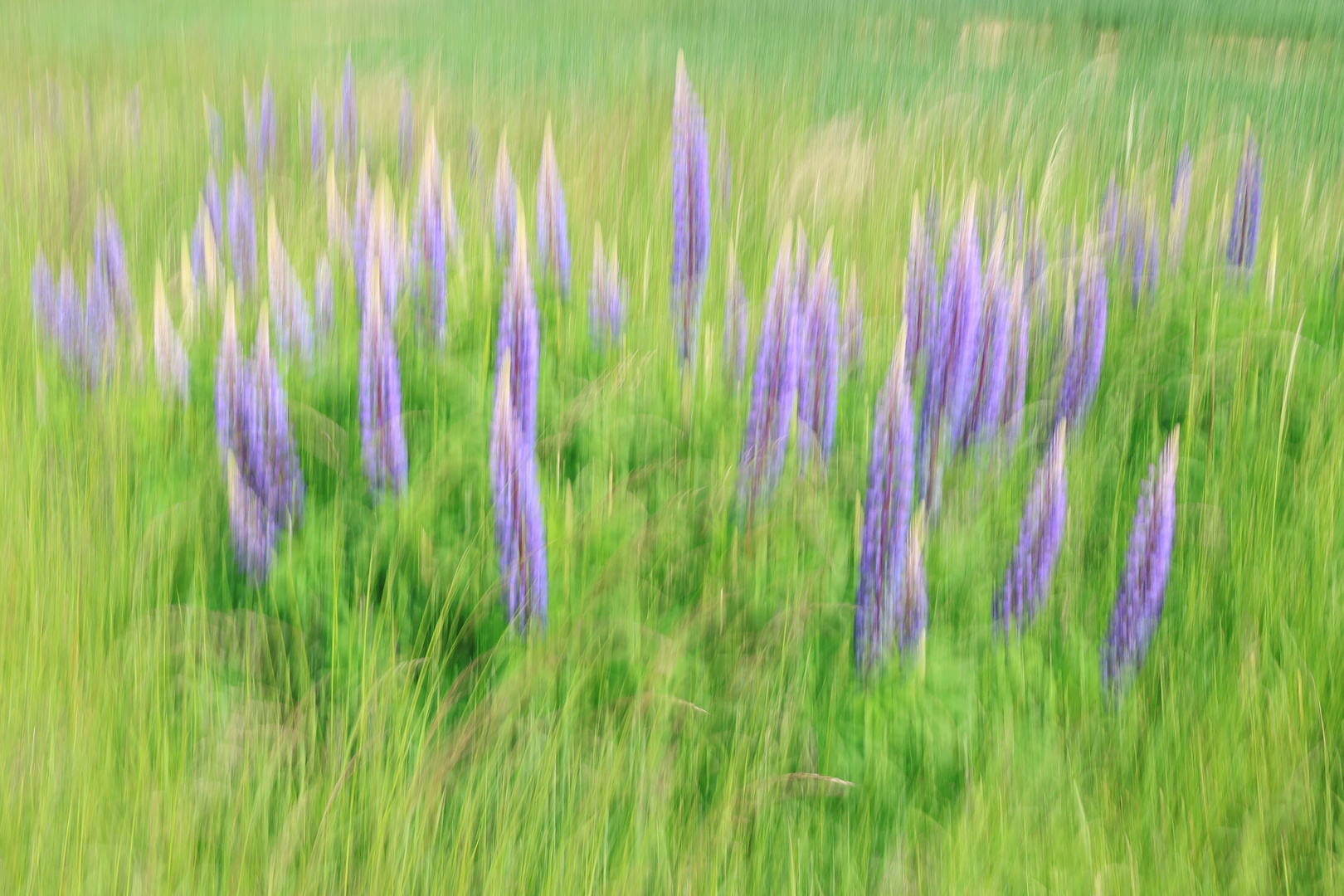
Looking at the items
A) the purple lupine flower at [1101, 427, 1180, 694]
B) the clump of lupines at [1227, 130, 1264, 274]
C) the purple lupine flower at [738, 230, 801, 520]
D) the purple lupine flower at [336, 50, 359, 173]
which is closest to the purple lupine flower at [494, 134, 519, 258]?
Result: the purple lupine flower at [738, 230, 801, 520]

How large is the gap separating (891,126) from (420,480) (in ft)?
7.70

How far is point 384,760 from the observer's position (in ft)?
3.74

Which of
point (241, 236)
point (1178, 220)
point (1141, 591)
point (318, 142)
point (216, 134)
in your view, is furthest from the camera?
point (216, 134)

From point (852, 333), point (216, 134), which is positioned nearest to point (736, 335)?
point (852, 333)

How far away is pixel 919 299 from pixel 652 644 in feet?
2.21

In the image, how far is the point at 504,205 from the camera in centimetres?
182

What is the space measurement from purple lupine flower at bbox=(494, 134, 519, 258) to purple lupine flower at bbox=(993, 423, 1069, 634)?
33.3 inches

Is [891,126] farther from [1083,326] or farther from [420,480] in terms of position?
[420,480]

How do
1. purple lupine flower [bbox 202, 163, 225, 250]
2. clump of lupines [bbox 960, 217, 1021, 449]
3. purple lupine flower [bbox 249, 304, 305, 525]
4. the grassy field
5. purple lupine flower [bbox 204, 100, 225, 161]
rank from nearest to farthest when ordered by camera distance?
1. the grassy field
2. purple lupine flower [bbox 249, 304, 305, 525]
3. clump of lupines [bbox 960, 217, 1021, 449]
4. purple lupine flower [bbox 202, 163, 225, 250]
5. purple lupine flower [bbox 204, 100, 225, 161]

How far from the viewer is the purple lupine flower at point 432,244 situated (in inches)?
63.1

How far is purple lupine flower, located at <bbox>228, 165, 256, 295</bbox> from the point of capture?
1868mm

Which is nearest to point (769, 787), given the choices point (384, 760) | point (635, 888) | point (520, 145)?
point (635, 888)

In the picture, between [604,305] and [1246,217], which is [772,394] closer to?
[604,305]

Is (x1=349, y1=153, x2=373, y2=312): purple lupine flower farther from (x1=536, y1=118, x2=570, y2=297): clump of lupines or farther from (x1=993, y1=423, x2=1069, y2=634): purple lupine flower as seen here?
(x1=993, y1=423, x2=1069, y2=634): purple lupine flower
